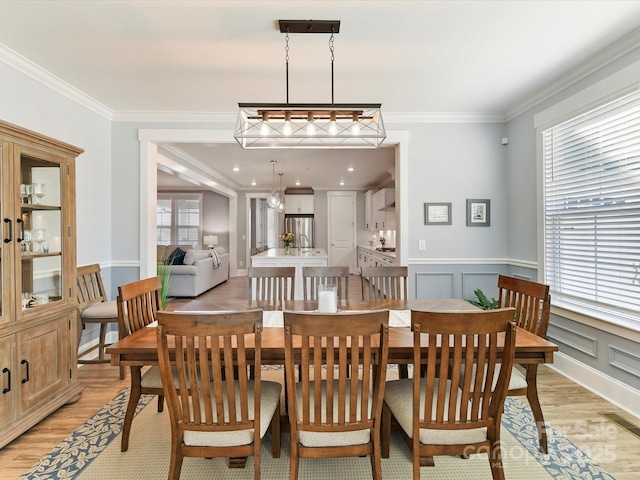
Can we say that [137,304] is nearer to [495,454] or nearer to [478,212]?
[495,454]

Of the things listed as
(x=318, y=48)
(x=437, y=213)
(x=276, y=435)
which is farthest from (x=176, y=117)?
(x=276, y=435)

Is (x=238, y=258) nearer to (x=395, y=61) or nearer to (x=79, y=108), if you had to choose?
(x=79, y=108)

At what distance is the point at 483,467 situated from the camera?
1.90m

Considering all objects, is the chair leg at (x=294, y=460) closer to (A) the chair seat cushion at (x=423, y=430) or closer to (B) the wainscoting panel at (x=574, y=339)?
(A) the chair seat cushion at (x=423, y=430)

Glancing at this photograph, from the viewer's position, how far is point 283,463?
75.7 inches

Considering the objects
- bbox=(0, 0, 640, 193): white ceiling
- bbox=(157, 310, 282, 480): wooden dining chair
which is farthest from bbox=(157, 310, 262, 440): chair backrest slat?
bbox=(0, 0, 640, 193): white ceiling

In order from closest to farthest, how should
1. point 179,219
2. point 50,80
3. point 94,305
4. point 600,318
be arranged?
1. point 600,318
2. point 50,80
3. point 94,305
4. point 179,219

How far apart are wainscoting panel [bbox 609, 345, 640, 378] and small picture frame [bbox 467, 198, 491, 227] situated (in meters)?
1.70

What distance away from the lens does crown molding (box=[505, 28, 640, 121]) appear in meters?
2.35

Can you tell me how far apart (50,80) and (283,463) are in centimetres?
347

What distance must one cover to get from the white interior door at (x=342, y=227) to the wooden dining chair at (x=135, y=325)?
726 centimetres

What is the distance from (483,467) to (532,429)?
588mm

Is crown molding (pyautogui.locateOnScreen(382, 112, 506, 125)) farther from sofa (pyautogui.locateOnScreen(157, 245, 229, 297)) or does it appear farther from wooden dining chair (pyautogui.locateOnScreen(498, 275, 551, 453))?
sofa (pyautogui.locateOnScreen(157, 245, 229, 297))

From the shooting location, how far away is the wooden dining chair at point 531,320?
6.40 feet
